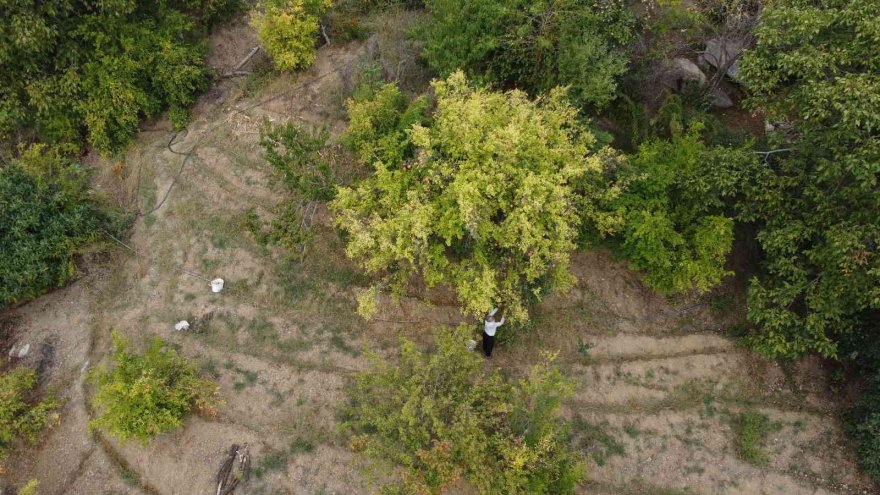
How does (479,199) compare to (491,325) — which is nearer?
(479,199)

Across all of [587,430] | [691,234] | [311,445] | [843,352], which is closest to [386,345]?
[311,445]

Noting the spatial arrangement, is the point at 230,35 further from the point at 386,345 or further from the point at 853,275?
the point at 853,275

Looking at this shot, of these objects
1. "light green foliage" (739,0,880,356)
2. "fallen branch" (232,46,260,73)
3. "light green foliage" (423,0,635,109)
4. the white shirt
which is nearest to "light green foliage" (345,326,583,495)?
the white shirt

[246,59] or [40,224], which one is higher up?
[246,59]

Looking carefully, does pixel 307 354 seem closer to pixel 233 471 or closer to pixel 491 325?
pixel 233 471

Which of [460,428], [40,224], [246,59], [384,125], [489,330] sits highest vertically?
[246,59]

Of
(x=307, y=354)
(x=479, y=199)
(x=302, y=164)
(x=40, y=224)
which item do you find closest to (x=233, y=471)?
(x=307, y=354)
